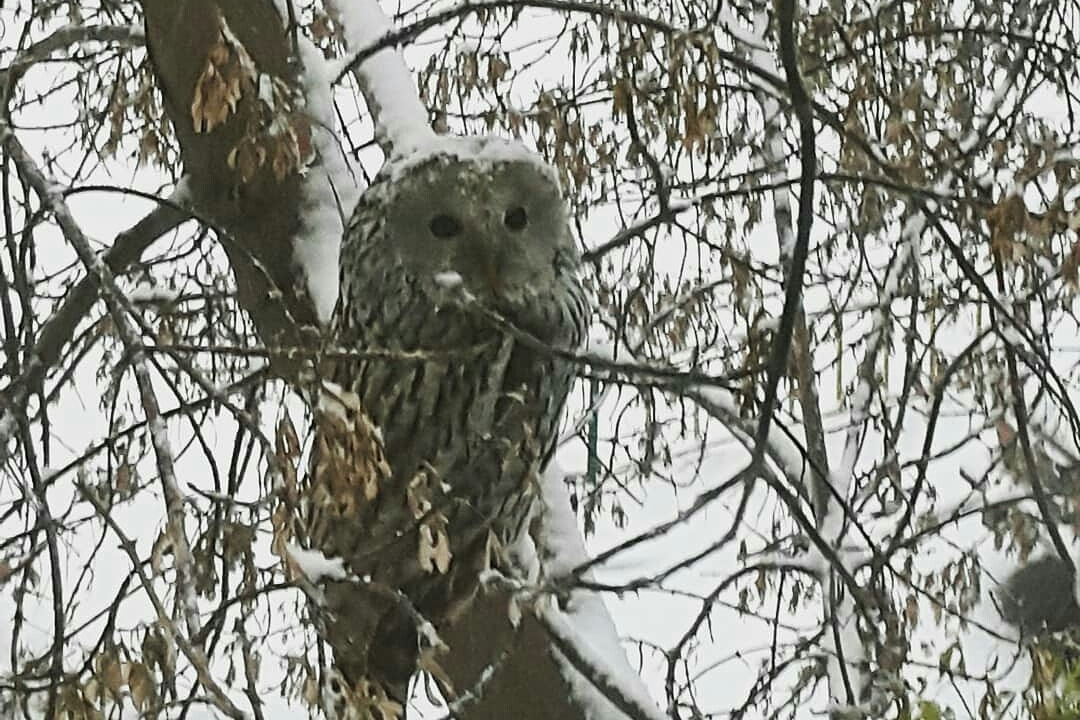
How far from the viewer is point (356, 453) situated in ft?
4.35

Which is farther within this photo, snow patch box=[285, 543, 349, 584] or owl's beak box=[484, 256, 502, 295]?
owl's beak box=[484, 256, 502, 295]

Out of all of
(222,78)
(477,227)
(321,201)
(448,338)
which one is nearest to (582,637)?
(448,338)

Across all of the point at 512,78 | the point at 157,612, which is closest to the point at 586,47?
the point at 512,78

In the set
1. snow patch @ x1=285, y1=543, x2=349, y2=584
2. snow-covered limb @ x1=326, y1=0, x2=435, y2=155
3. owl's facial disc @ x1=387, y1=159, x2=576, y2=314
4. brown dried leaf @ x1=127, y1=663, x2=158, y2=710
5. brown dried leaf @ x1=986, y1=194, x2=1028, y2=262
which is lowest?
brown dried leaf @ x1=127, y1=663, x2=158, y2=710

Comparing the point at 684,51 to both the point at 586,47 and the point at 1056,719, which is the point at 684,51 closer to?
the point at 1056,719

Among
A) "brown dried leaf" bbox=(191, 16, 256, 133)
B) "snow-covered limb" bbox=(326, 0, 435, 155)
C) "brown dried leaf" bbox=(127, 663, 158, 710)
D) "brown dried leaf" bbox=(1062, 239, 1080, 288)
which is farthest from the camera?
"snow-covered limb" bbox=(326, 0, 435, 155)

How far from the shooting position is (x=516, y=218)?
6.35ft

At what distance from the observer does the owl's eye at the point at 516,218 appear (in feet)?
6.31

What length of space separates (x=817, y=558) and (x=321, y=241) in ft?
3.99

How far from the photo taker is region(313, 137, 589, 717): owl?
1.87m

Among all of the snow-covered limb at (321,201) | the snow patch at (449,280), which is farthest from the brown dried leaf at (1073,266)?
the snow-covered limb at (321,201)

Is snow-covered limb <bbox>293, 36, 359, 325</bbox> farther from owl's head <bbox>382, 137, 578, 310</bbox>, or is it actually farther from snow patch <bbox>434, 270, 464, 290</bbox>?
snow patch <bbox>434, 270, 464, 290</bbox>

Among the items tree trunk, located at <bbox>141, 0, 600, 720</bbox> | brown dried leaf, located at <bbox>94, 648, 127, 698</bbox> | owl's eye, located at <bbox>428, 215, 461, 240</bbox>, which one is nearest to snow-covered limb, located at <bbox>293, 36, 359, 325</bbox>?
tree trunk, located at <bbox>141, 0, 600, 720</bbox>

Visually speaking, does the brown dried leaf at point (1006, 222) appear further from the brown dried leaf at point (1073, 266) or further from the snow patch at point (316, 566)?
the snow patch at point (316, 566)
